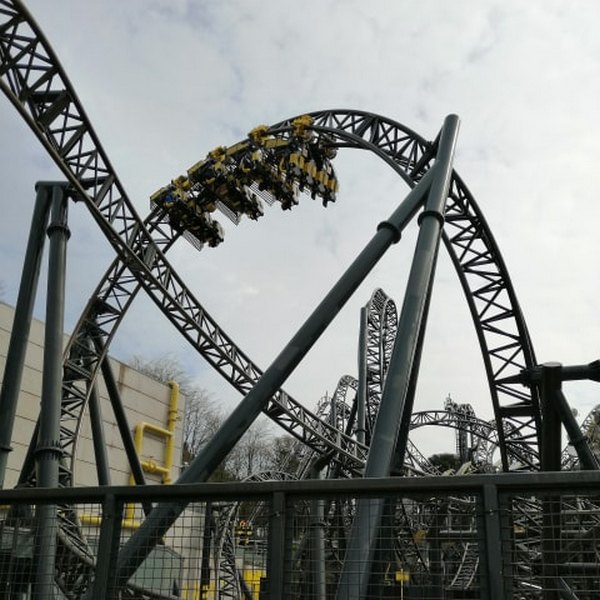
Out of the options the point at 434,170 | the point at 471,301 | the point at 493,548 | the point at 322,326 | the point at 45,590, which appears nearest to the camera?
the point at 493,548

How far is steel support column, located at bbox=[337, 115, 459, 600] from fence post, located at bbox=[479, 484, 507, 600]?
1.94ft

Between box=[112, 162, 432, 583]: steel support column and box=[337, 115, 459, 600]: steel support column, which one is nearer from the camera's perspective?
box=[337, 115, 459, 600]: steel support column

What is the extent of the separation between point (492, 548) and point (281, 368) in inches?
111

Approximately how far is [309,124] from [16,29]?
16.1 ft

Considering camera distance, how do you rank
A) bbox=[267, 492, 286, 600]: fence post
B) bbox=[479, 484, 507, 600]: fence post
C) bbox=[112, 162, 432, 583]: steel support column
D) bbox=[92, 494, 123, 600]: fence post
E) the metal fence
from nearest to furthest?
1. bbox=[479, 484, 507, 600]: fence post
2. the metal fence
3. bbox=[267, 492, 286, 600]: fence post
4. bbox=[92, 494, 123, 600]: fence post
5. bbox=[112, 162, 432, 583]: steel support column

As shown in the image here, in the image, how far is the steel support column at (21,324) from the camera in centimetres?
604

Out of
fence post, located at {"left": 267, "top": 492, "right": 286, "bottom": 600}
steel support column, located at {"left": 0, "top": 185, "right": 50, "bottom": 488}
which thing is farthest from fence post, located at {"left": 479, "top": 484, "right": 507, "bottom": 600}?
steel support column, located at {"left": 0, "top": 185, "right": 50, "bottom": 488}

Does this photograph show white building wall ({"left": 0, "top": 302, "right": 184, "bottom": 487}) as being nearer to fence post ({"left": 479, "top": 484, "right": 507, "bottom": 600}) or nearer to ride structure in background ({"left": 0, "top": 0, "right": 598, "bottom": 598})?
ride structure in background ({"left": 0, "top": 0, "right": 598, "bottom": 598})

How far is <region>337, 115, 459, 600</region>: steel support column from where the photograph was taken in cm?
315

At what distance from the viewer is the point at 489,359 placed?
33.1 feet

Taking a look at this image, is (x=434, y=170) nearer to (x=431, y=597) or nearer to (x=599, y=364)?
(x=599, y=364)

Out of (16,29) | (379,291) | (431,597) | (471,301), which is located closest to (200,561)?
(431,597)

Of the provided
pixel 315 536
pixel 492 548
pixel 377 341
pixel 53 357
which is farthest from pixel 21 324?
pixel 377 341

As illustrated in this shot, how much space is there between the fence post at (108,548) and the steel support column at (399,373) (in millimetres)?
996
